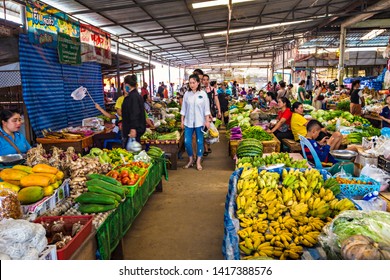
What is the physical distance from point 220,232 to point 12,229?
8.39ft

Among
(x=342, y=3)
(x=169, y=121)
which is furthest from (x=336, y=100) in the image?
(x=169, y=121)

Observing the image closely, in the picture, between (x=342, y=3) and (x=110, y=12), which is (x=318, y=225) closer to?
(x=110, y=12)

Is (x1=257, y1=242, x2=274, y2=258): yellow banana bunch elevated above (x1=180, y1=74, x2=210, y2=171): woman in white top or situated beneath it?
situated beneath

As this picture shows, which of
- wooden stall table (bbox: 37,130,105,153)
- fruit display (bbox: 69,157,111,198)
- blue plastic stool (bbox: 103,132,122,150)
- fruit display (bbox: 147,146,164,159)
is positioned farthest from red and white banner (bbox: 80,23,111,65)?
fruit display (bbox: 69,157,111,198)

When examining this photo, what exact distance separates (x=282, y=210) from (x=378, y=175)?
1.54 metres

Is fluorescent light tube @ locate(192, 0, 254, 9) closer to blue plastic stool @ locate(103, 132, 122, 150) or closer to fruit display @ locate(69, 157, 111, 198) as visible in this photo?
blue plastic stool @ locate(103, 132, 122, 150)

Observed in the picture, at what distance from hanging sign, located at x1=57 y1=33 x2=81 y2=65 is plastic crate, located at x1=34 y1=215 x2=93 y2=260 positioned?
17.4 ft

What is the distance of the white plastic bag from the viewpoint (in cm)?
376

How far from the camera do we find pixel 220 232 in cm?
402

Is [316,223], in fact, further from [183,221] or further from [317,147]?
[317,147]

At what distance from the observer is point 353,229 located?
2.17 meters

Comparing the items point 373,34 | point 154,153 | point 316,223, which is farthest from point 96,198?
point 373,34
